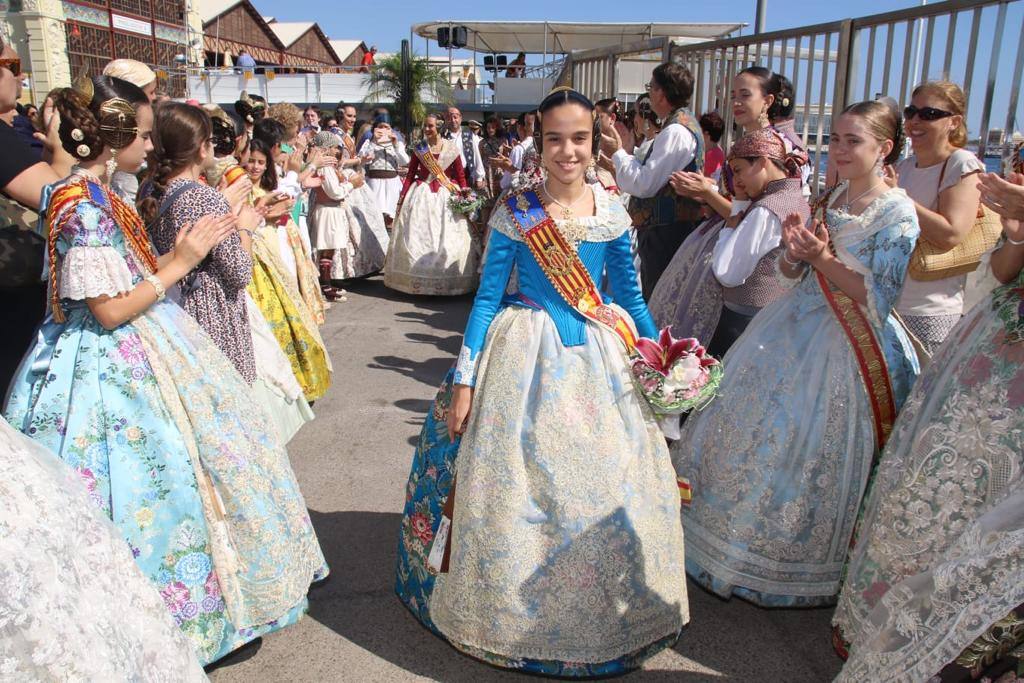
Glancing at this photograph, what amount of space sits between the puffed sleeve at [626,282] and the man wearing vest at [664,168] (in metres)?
2.24

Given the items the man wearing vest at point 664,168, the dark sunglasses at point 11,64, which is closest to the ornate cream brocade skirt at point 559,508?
the dark sunglasses at point 11,64

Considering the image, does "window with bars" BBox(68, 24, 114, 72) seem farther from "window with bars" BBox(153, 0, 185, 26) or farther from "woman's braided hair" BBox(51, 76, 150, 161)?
"woman's braided hair" BBox(51, 76, 150, 161)

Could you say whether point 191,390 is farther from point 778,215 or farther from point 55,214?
point 778,215

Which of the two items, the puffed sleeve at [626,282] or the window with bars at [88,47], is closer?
the puffed sleeve at [626,282]

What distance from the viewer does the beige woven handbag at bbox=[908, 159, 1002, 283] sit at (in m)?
3.05

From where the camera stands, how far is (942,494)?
2086mm

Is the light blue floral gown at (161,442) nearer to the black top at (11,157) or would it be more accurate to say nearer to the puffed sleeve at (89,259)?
the puffed sleeve at (89,259)

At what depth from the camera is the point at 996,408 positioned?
79.0 inches

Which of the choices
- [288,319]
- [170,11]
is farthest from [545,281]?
[170,11]

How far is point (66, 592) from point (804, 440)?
2.21 meters

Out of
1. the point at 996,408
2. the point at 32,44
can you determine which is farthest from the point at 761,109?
the point at 32,44

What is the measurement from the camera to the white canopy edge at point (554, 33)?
1437 cm

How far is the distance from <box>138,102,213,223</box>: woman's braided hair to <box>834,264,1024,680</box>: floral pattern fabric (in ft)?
9.04

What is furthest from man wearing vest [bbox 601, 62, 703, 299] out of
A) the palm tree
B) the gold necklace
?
the palm tree
